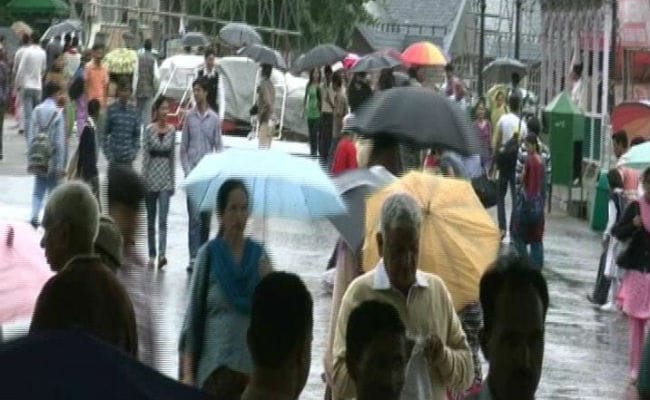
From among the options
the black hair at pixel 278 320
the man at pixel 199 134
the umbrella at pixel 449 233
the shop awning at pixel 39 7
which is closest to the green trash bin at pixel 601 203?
the man at pixel 199 134

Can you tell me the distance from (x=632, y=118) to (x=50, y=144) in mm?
7040

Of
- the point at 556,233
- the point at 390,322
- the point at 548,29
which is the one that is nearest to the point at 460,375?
the point at 390,322

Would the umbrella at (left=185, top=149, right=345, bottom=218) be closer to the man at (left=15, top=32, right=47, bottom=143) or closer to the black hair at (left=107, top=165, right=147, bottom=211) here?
the black hair at (left=107, top=165, right=147, bottom=211)

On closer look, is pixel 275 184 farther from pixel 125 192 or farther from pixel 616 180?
pixel 616 180

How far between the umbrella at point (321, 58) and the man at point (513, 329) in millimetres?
30444

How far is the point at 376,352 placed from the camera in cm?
497

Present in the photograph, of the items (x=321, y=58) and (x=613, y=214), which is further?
(x=321, y=58)

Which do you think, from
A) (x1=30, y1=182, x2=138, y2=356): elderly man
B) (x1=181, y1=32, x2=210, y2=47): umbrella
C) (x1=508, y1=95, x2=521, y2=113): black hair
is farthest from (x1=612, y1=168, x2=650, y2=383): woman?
(x1=181, y1=32, x2=210, y2=47): umbrella

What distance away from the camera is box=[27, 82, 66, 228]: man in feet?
63.0

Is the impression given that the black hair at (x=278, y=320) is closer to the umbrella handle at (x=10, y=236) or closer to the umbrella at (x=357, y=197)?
the umbrella handle at (x=10, y=236)

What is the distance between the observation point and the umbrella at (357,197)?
8.48 metres

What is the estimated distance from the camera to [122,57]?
32594 millimetres

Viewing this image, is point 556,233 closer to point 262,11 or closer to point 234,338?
point 234,338

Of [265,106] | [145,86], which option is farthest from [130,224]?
[145,86]
